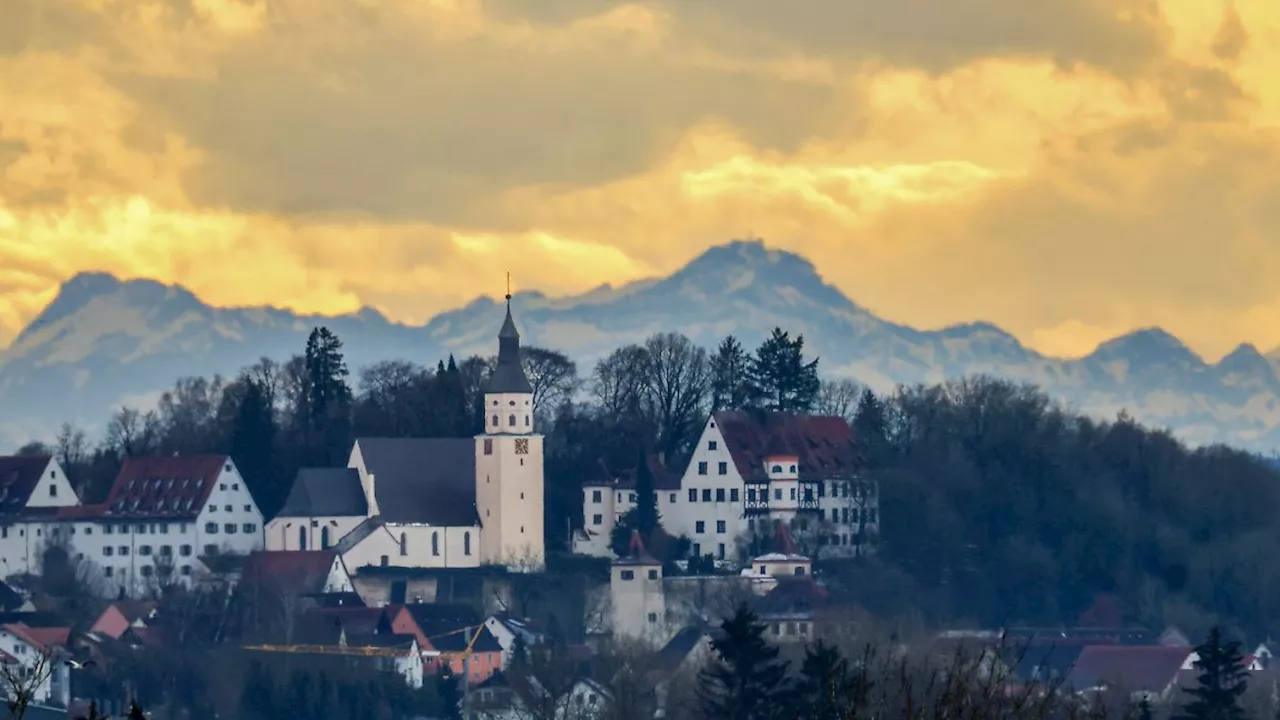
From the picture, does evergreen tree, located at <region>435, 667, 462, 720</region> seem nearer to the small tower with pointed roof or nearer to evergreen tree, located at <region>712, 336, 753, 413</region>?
the small tower with pointed roof

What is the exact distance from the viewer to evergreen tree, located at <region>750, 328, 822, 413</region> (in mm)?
99500

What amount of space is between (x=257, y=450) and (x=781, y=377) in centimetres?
1516

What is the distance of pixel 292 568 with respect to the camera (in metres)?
90.2

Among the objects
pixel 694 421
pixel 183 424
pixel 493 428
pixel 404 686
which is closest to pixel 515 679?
pixel 404 686

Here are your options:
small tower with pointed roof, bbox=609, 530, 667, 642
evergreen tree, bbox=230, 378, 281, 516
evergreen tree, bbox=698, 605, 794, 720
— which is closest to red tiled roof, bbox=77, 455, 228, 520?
evergreen tree, bbox=230, 378, 281, 516

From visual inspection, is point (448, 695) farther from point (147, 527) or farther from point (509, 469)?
point (147, 527)

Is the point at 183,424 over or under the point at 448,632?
over

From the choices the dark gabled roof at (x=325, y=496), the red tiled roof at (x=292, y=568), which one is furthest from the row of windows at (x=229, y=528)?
the red tiled roof at (x=292, y=568)

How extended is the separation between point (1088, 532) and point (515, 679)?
23031 millimetres

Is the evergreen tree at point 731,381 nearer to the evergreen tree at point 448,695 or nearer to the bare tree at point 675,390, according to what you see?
the bare tree at point 675,390

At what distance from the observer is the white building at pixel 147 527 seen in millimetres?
95750

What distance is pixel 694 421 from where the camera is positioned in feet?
329

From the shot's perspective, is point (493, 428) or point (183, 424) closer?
point (493, 428)

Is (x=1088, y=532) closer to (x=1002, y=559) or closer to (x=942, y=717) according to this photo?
(x=1002, y=559)
